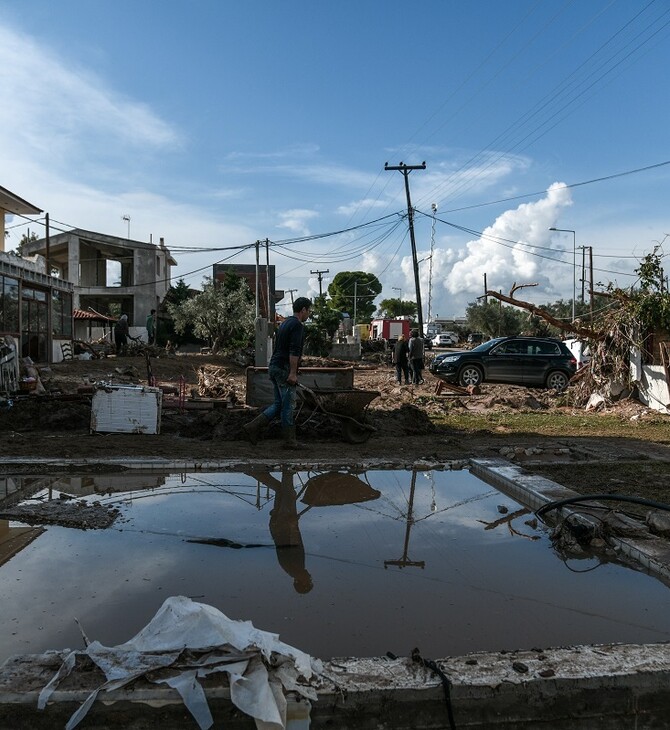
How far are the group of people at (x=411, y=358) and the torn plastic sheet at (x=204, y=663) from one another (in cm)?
1720

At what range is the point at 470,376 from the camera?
1898 centimetres

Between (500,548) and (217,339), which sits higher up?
(217,339)

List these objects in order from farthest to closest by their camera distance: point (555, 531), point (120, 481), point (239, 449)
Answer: point (239, 449) < point (120, 481) < point (555, 531)

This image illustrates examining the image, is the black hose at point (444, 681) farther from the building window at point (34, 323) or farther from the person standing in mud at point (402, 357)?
the building window at point (34, 323)

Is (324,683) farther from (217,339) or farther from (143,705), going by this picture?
(217,339)

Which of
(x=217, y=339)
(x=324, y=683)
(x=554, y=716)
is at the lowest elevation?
(x=554, y=716)

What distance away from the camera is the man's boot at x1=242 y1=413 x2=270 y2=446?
9.06 metres

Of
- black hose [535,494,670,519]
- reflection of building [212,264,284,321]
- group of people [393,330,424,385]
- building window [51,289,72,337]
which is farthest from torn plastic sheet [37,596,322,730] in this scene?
reflection of building [212,264,284,321]

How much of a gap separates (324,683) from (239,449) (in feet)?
20.7

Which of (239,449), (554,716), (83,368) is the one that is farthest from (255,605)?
(83,368)

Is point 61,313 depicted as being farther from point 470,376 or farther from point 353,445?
point 353,445

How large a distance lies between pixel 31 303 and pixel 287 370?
15810 mm

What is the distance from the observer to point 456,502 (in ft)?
21.4

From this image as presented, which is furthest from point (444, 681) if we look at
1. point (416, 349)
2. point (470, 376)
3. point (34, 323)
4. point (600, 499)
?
point (34, 323)
